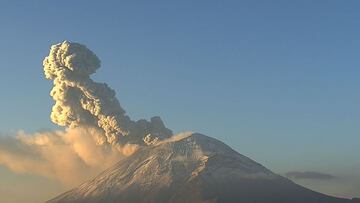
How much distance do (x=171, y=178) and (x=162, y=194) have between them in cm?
1346

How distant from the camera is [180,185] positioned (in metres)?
180

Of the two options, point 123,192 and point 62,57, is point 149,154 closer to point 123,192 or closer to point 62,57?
point 123,192

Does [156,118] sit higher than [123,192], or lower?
higher

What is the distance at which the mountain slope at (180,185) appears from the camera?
564 ft

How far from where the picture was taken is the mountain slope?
17188cm

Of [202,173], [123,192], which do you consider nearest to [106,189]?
[123,192]

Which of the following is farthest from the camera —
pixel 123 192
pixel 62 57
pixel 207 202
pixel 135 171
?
pixel 135 171

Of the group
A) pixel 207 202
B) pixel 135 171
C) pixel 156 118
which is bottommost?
pixel 207 202

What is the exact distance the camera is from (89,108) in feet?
500

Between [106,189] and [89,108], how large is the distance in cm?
4300

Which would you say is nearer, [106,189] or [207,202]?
[207,202]

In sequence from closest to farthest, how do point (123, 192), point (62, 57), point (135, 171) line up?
point (62, 57) → point (123, 192) → point (135, 171)

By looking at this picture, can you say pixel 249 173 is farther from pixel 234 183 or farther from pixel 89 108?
pixel 89 108

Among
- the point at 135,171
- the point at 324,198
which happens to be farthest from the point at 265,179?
the point at 135,171
